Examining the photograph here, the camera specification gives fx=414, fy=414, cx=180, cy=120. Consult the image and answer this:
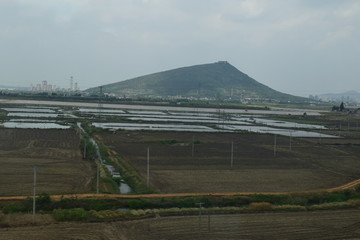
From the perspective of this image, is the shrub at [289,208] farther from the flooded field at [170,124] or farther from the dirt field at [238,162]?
the flooded field at [170,124]

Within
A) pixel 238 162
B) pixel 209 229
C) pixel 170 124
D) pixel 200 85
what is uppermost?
pixel 200 85

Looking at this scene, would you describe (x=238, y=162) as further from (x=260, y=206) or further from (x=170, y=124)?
(x=170, y=124)

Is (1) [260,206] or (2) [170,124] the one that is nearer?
(1) [260,206]

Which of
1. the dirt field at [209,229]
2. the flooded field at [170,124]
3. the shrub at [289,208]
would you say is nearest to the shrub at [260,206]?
the shrub at [289,208]

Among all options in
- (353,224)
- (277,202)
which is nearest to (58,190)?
(277,202)

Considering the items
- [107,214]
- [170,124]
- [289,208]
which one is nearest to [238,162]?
[289,208]

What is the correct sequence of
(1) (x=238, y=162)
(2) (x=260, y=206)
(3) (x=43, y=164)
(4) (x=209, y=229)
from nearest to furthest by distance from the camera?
1. (4) (x=209, y=229)
2. (2) (x=260, y=206)
3. (3) (x=43, y=164)
4. (1) (x=238, y=162)

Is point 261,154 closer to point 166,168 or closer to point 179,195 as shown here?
Answer: point 166,168
